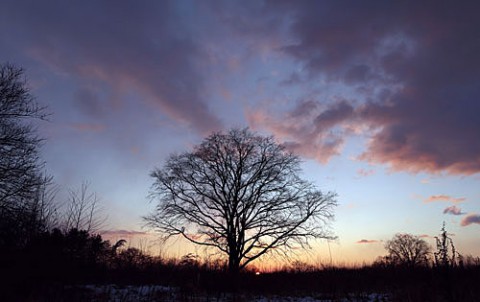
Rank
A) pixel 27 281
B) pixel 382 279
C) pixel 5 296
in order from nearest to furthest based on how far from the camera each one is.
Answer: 1. pixel 5 296
2. pixel 27 281
3. pixel 382 279

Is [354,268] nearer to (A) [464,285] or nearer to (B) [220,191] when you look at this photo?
(A) [464,285]

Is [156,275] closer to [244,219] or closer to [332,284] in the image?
[332,284]

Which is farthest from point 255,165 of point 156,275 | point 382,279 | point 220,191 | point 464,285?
point 464,285

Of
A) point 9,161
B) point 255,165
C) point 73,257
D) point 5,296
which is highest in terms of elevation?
point 255,165

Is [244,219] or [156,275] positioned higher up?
[244,219]

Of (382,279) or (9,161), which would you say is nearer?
(382,279)

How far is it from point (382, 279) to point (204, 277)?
8394 mm

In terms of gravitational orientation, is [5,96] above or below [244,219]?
above

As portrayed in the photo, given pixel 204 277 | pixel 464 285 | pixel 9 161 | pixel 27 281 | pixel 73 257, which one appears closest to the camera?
pixel 27 281

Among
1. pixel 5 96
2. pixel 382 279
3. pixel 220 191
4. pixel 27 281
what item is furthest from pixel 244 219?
pixel 27 281

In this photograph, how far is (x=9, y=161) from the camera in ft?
58.5

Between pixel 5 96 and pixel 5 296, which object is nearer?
pixel 5 296

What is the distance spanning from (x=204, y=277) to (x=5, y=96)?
15090mm

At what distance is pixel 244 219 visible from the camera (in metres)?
27.3
